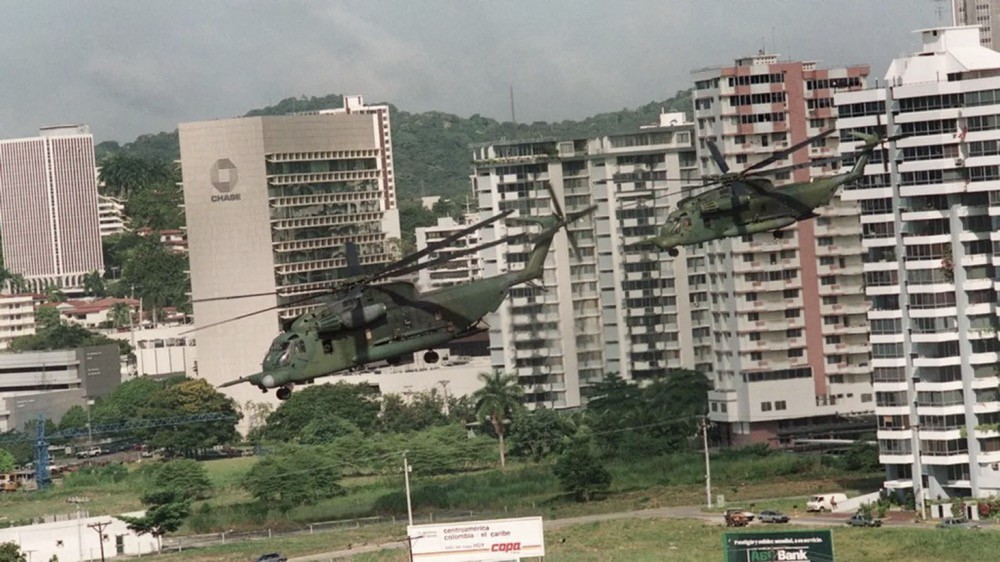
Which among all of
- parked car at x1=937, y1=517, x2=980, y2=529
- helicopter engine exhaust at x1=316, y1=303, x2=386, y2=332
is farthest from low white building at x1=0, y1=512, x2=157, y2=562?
helicopter engine exhaust at x1=316, y1=303, x2=386, y2=332

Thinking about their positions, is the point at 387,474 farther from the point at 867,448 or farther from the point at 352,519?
the point at 867,448

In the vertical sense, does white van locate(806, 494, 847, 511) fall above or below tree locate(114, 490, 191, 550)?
below

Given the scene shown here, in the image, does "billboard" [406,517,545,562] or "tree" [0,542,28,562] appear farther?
"tree" [0,542,28,562]

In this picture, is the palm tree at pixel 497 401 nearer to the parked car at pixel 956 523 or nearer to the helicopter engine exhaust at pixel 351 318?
the parked car at pixel 956 523

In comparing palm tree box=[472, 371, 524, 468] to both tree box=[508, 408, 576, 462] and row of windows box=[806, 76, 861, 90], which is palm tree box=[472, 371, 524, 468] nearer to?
tree box=[508, 408, 576, 462]

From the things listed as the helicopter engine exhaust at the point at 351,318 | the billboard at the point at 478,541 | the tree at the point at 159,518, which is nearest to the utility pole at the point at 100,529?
the tree at the point at 159,518

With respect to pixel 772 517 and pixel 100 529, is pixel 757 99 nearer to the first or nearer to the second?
pixel 772 517
